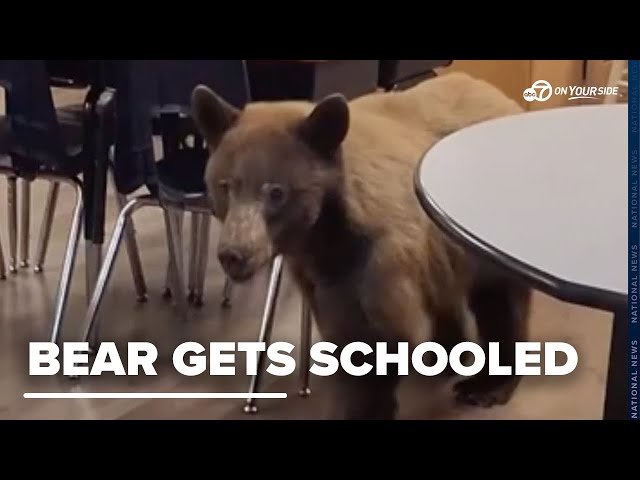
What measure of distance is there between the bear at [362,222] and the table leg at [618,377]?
20 centimetres

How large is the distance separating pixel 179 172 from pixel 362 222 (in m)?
0.27

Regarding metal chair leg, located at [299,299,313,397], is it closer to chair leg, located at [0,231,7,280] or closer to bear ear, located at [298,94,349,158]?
bear ear, located at [298,94,349,158]

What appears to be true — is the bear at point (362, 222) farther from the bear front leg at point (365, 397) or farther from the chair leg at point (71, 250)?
the chair leg at point (71, 250)

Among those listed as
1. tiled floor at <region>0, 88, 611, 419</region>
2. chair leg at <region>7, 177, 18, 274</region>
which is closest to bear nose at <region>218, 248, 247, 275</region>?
tiled floor at <region>0, 88, 611, 419</region>

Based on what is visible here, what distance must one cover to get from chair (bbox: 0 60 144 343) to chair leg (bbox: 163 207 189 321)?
0.42ft

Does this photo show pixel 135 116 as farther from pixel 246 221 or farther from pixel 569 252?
pixel 569 252

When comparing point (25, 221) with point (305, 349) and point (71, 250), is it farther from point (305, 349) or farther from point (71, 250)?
point (305, 349)

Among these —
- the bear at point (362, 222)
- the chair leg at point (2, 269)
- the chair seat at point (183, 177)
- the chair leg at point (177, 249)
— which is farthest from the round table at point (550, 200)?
the chair leg at point (2, 269)

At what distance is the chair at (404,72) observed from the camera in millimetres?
1176

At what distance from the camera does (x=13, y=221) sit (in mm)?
1549

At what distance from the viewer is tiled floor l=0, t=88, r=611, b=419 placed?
1.27 m
